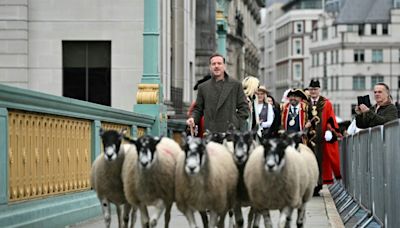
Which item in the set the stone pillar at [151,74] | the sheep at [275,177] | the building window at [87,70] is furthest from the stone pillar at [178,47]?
the sheep at [275,177]

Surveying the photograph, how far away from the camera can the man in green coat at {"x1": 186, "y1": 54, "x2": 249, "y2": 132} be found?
46.2ft

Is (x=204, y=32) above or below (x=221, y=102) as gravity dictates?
above

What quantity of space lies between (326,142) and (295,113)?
1820 millimetres

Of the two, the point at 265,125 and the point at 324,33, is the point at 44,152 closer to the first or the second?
the point at 265,125

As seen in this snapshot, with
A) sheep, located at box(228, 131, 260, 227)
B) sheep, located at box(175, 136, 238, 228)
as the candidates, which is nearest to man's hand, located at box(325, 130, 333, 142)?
sheep, located at box(228, 131, 260, 227)

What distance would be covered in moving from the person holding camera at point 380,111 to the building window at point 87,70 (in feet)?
49.1

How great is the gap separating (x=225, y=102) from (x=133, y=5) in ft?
61.3

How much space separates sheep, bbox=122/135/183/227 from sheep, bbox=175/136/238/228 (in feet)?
0.37

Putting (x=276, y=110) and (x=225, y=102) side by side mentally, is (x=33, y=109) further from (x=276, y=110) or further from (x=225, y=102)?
(x=276, y=110)

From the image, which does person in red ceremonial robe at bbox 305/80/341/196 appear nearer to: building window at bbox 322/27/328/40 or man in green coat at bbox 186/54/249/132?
man in green coat at bbox 186/54/249/132

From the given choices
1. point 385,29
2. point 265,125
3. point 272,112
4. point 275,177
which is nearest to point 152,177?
point 275,177

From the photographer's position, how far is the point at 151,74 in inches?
944

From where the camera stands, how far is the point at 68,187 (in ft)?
53.1

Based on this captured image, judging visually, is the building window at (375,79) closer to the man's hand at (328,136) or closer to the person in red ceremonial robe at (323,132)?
the person in red ceremonial robe at (323,132)
